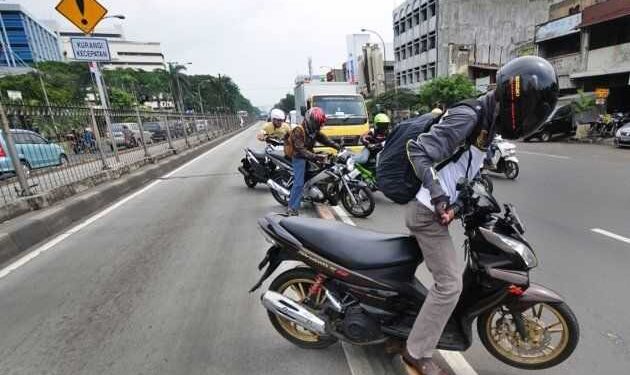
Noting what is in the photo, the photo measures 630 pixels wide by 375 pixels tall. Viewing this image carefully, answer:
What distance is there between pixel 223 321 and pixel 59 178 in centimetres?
568

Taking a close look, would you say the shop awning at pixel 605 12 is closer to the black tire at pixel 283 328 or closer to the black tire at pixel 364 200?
the black tire at pixel 364 200

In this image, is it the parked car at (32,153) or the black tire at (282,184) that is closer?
the parked car at (32,153)

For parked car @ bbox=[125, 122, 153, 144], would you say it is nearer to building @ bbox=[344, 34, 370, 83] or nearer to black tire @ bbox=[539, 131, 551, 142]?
black tire @ bbox=[539, 131, 551, 142]

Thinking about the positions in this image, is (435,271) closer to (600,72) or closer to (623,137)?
(623,137)

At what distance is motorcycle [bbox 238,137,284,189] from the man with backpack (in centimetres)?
519

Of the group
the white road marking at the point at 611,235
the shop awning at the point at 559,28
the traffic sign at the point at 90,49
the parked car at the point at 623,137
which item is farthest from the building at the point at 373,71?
the white road marking at the point at 611,235

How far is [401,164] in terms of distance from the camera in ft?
6.45

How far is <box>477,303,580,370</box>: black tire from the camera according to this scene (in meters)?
1.98

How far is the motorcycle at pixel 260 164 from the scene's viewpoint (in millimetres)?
7346

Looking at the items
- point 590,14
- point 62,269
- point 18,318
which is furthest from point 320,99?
point 590,14

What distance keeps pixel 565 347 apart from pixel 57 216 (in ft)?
21.5

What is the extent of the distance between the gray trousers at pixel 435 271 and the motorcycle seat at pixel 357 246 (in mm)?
136

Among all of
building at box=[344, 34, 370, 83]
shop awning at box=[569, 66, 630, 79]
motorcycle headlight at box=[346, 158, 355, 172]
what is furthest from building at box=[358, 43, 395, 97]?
motorcycle headlight at box=[346, 158, 355, 172]

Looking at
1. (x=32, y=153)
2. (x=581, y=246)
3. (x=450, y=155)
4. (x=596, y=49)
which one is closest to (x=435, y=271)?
(x=450, y=155)
